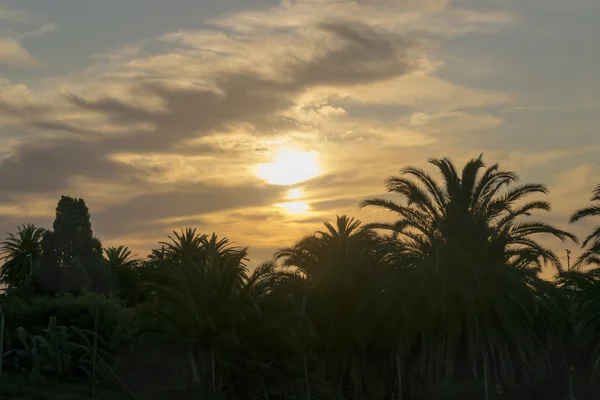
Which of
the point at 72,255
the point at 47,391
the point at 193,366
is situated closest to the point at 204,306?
the point at 193,366

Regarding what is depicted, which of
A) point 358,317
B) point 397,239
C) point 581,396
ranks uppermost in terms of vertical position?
point 397,239

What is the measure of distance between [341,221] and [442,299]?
9.54 m

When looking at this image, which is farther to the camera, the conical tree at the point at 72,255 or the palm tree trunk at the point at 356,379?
the conical tree at the point at 72,255

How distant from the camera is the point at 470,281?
40.4 metres

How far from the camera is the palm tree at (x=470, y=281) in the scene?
40094 millimetres

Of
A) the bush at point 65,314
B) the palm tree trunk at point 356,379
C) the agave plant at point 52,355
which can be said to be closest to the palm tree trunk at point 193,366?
the agave plant at point 52,355

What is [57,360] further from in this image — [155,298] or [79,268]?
[79,268]

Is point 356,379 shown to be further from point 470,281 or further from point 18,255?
point 18,255

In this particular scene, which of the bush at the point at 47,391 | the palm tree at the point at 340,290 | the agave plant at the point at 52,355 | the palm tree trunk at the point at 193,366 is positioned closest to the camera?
Result: the bush at the point at 47,391

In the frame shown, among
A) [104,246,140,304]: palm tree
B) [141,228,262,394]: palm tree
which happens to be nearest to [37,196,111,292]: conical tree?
[104,246,140,304]: palm tree

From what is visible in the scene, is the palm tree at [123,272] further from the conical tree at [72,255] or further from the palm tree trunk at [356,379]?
the palm tree trunk at [356,379]

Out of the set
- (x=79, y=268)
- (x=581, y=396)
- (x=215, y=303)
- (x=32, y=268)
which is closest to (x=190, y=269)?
(x=215, y=303)

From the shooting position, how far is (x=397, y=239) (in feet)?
138

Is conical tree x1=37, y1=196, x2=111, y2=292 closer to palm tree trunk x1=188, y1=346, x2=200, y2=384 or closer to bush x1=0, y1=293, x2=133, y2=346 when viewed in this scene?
bush x1=0, y1=293, x2=133, y2=346
